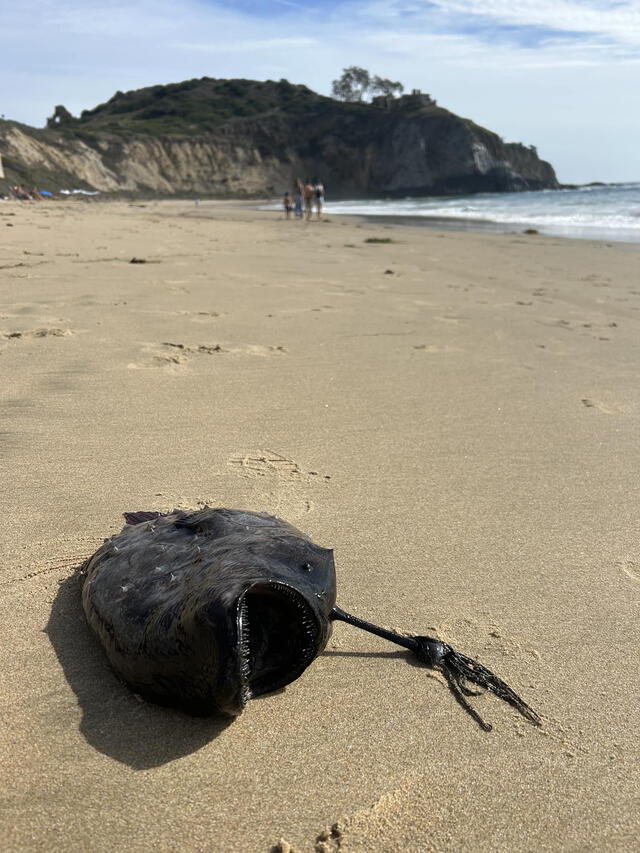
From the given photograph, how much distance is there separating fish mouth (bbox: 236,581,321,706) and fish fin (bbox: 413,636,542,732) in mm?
455

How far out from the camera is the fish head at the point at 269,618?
5.14ft

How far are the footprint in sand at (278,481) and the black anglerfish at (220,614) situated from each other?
723 millimetres

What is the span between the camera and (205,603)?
160 centimetres

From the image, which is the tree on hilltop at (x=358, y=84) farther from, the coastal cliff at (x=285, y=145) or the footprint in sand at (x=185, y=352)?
the footprint in sand at (x=185, y=352)

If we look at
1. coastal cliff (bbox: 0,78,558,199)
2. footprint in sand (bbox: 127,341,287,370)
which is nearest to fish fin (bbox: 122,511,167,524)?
footprint in sand (bbox: 127,341,287,370)

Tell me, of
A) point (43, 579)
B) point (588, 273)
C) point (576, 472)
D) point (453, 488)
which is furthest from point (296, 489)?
point (588, 273)

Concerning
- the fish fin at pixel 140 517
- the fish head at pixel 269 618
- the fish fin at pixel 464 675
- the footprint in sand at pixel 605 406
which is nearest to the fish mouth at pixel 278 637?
the fish head at pixel 269 618

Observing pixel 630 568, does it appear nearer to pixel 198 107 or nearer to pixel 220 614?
pixel 220 614

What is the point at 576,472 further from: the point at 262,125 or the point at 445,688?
the point at 262,125

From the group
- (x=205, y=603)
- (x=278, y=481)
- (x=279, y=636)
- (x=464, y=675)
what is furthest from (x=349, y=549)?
(x=205, y=603)

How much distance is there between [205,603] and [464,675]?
878 mm

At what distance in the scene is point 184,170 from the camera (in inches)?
2527

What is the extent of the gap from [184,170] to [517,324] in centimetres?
6345

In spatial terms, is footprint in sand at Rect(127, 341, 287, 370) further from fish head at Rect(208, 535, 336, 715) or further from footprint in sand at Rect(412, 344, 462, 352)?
fish head at Rect(208, 535, 336, 715)
